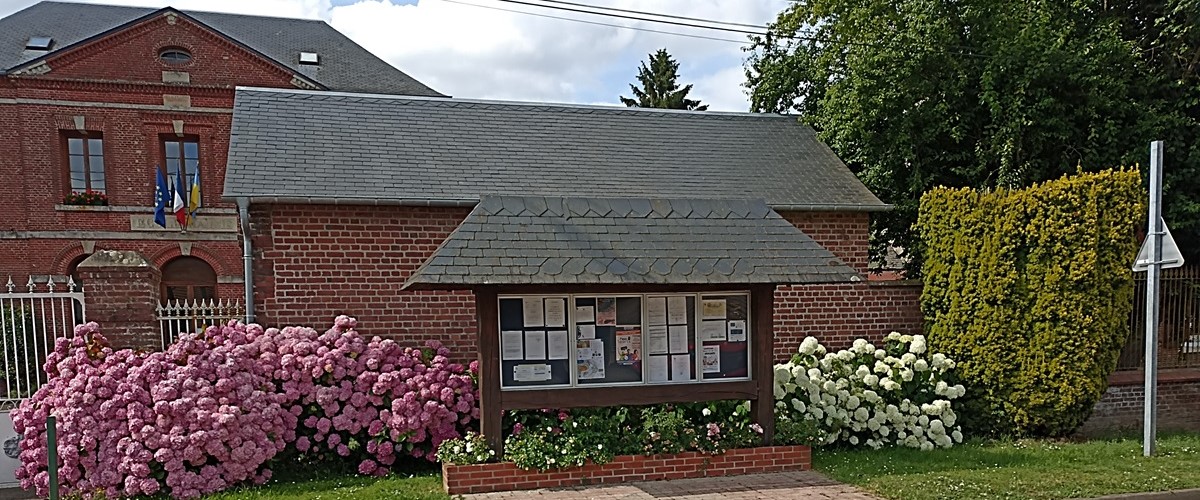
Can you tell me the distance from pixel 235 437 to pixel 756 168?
787 centimetres

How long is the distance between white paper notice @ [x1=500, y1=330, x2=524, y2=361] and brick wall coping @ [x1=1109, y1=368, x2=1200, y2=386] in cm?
797

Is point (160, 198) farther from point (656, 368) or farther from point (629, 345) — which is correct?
point (656, 368)

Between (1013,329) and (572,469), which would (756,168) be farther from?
(572,469)

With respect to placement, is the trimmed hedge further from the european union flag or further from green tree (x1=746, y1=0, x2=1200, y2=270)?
the european union flag

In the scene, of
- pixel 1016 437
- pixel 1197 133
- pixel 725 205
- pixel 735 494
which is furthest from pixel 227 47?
pixel 1197 133

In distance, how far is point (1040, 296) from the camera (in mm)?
7945

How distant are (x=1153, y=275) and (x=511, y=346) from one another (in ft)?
22.9

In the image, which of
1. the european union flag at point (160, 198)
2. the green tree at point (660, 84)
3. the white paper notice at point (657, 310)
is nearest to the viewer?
the white paper notice at point (657, 310)

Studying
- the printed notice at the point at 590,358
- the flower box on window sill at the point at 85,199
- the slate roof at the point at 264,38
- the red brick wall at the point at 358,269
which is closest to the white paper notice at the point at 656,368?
the printed notice at the point at 590,358

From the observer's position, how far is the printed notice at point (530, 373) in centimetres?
637

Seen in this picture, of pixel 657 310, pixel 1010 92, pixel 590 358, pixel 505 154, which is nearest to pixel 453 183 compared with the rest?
pixel 505 154

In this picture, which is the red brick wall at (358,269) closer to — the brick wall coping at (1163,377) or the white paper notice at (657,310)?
the white paper notice at (657,310)

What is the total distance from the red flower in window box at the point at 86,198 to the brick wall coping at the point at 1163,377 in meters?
21.6

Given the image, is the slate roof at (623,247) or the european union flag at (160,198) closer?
the slate roof at (623,247)
